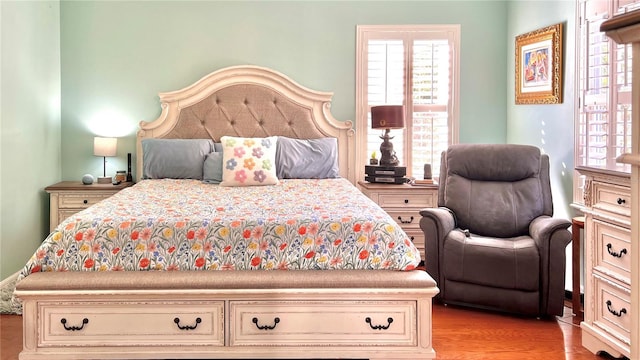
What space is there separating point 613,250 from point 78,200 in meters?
3.63

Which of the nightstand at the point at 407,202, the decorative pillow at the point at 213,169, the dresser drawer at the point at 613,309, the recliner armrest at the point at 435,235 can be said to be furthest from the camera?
the nightstand at the point at 407,202

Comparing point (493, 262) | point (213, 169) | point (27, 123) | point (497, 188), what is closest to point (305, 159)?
point (213, 169)

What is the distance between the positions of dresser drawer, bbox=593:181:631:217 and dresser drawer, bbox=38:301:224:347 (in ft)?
5.84

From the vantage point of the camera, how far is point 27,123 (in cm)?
420

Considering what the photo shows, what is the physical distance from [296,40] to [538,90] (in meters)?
1.94

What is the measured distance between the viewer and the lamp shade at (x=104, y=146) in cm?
464

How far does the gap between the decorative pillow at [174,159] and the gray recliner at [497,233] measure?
69.6 inches

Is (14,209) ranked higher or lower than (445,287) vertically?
higher

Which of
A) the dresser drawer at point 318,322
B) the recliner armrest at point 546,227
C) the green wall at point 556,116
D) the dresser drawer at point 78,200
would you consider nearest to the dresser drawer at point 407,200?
the green wall at point 556,116

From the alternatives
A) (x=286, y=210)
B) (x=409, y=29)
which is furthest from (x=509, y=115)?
(x=286, y=210)

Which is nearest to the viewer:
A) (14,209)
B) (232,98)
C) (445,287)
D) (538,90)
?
(445,287)

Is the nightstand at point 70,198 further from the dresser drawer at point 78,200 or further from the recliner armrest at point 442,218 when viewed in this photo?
the recliner armrest at point 442,218

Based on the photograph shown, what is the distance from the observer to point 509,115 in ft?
16.3

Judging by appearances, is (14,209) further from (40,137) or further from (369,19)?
(369,19)
